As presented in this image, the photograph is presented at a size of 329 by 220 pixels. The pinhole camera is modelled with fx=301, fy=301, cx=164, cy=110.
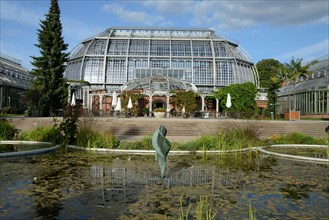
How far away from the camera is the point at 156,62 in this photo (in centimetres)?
5109

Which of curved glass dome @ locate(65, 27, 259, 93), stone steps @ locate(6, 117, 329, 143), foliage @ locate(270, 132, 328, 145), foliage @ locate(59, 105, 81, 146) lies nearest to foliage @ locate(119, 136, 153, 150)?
foliage @ locate(59, 105, 81, 146)

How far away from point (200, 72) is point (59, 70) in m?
23.1

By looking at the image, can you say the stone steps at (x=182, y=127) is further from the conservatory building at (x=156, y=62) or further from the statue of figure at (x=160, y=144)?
the conservatory building at (x=156, y=62)

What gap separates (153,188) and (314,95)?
44270 millimetres

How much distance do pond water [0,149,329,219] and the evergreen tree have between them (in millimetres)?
28653

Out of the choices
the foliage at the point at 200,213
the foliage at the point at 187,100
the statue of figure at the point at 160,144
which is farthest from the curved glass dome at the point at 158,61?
the foliage at the point at 200,213

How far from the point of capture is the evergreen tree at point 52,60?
123ft

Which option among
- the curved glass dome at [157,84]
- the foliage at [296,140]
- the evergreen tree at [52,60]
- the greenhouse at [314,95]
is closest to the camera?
the foliage at [296,140]

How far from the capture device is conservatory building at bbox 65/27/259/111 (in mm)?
50438

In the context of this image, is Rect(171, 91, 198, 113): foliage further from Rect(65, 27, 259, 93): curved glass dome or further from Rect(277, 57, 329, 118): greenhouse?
Rect(277, 57, 329, 118): greenhouse

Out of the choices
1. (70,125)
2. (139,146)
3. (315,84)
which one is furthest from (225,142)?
(315,84)

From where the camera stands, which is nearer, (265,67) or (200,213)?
(200,213)

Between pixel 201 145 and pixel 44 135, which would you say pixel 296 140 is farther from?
pixel 44 135

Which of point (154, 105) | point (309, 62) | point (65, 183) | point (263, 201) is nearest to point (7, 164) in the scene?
point (65, 183)
